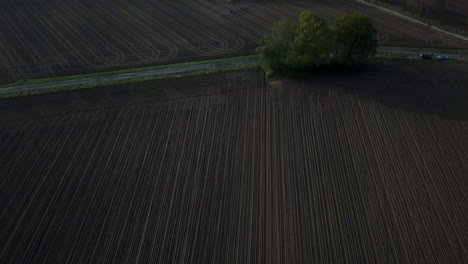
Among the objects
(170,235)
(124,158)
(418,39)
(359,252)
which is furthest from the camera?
(418,39)

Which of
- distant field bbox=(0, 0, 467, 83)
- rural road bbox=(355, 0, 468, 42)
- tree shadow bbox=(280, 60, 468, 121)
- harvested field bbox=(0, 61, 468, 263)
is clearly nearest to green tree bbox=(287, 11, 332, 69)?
tree shadow bbox=(280, 60, 468, 121)

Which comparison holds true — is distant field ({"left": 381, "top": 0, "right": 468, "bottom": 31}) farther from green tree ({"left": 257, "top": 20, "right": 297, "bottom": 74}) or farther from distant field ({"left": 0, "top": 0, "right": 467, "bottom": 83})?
green tree ({"left": 257, "top": 20, "right": 297, "bottom": 74})

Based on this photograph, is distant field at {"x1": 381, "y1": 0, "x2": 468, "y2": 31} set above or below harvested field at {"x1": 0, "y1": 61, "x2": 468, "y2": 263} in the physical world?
above

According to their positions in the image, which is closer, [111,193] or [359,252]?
[359,252]

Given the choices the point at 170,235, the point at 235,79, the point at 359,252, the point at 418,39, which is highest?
the point at 418,39

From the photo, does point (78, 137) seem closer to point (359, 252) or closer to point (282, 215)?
point (282, 215)

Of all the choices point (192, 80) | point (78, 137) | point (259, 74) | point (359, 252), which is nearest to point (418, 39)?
point (259, 74)

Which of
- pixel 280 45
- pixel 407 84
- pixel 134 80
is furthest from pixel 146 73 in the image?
pixel 407 84

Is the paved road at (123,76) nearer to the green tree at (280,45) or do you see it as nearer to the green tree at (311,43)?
the green tree at (280,45)

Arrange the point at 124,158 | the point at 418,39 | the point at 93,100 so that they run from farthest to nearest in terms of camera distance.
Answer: the point at 418,39
the point at 93,100
the point at 124,158
